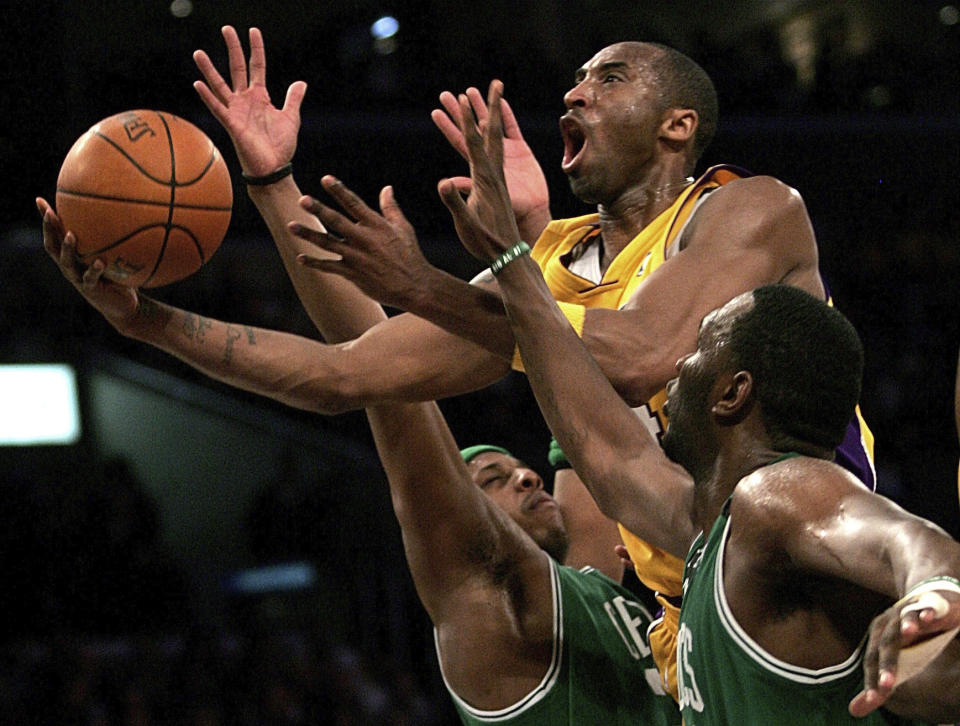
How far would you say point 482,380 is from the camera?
125 inches

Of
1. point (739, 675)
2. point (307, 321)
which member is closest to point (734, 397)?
point (739, 675)

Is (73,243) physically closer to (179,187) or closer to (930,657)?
(179,187)

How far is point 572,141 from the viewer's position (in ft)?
11.1

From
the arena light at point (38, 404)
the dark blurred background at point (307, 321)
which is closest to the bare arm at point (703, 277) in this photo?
the dark blurred background at point (307, 321)

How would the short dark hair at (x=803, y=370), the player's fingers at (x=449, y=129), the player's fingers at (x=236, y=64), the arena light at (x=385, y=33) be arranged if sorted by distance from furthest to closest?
the arena light at (x=385, y=33), the player's fingers at (x=236, y=64), the player's fingers at (x=449, y=129), the short dark hair at (x=803, y=370)

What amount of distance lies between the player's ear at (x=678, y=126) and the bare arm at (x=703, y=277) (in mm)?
389

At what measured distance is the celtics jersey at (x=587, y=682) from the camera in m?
3.17

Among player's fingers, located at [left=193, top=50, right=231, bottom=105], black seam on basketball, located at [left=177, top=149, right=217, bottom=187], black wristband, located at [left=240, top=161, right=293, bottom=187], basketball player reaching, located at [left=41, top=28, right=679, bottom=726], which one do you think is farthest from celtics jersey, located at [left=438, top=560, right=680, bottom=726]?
player's fingers, located at [left=193, top=50, right=231, bottom=105]

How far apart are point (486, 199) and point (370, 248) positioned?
24 cm

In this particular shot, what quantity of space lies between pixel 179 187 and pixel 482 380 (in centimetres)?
84

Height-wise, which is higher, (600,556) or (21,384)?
(600,556)

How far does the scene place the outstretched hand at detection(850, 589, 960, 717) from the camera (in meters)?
1.42

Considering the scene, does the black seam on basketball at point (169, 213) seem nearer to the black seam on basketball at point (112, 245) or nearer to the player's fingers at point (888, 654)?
the black seam on basketball at point (112, 245)

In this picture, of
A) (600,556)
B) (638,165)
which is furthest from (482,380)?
(600,556)
